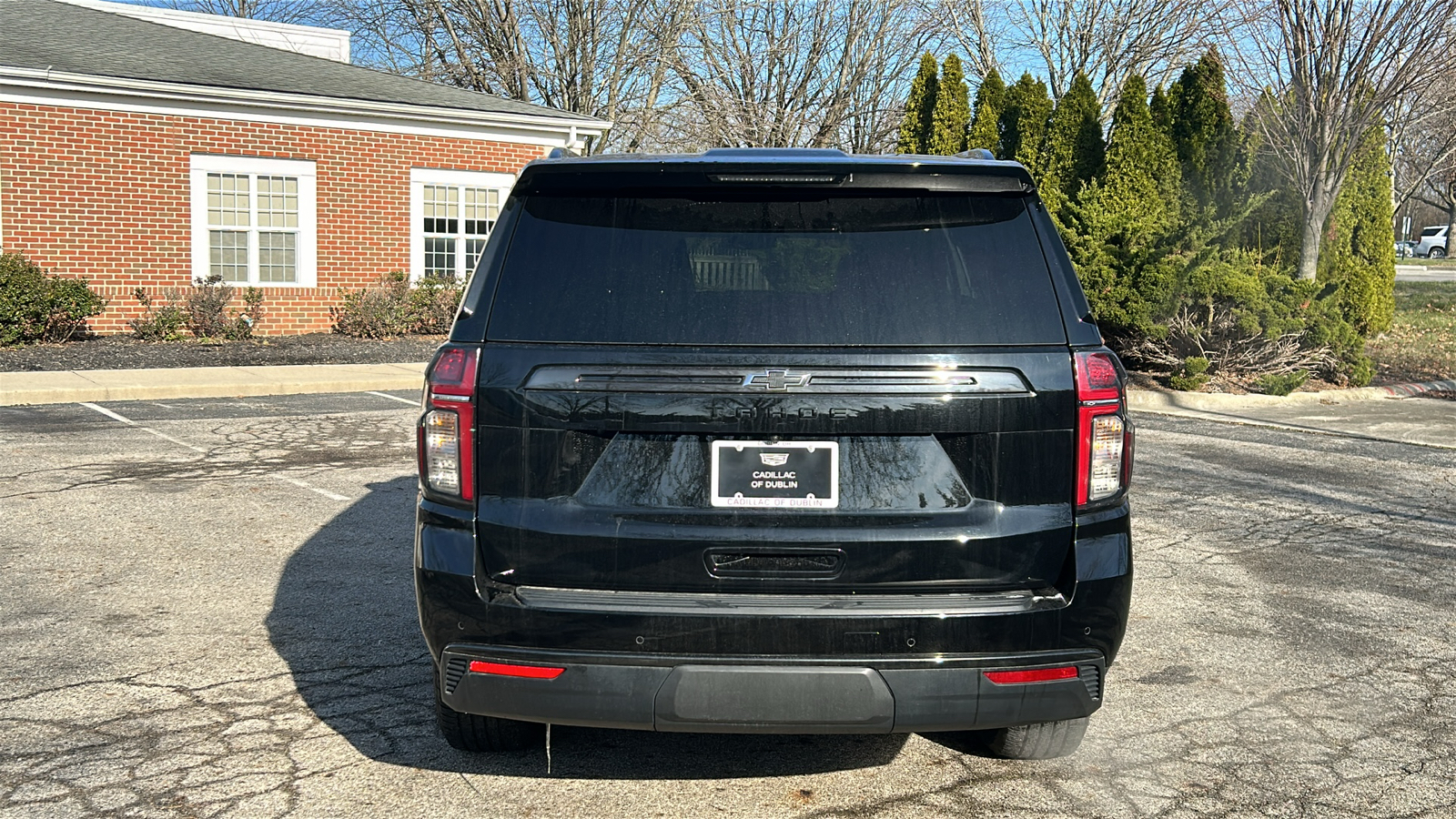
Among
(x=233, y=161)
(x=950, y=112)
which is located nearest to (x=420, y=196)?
(x=233, y=161)

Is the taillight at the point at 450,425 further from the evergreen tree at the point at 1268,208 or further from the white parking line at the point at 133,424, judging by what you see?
the evergreen tree at the point at 1268,208

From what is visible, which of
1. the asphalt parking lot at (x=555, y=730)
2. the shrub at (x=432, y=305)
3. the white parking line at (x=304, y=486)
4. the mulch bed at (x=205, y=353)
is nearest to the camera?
the asphalt parking lot at (x=555, y=730)

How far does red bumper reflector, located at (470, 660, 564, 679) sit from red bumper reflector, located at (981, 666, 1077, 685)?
0.02m

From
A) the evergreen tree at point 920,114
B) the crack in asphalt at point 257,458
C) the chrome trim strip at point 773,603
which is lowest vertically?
the crack in asphalt at point 257,458

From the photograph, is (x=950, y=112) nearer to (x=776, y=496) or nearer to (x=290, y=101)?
(x=290, y=101)

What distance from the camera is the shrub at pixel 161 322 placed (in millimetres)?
18391

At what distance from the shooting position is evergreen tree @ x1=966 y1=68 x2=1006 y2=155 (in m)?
20.8

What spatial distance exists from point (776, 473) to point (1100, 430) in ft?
2.87

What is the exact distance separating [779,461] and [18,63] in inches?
727

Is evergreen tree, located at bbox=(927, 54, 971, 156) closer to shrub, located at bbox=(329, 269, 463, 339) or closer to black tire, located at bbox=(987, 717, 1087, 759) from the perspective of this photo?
shrub, located at bbox=(329, 269, 463, 339)

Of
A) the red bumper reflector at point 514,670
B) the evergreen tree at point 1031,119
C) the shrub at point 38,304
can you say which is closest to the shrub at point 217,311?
the shrub at point 38,304

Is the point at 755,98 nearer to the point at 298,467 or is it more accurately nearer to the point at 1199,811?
the point at 298,467

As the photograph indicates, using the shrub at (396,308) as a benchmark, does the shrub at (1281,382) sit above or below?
below

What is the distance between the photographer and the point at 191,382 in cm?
1386
